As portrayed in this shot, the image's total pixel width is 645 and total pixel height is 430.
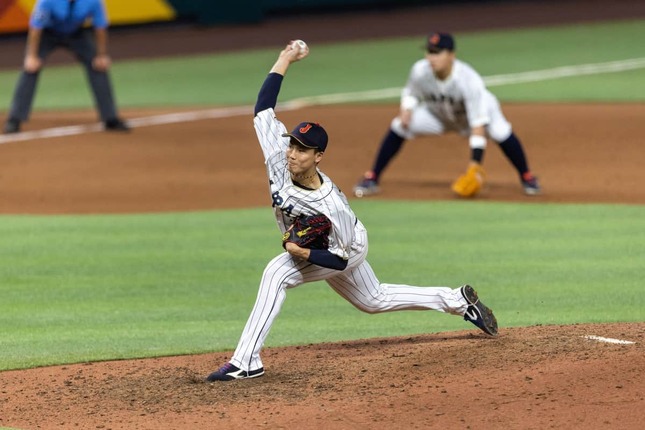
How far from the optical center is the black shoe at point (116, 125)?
16109 millimetres

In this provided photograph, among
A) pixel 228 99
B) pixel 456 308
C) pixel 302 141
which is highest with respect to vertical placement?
pixel 302 141

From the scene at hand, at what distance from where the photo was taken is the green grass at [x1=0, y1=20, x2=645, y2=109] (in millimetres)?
18906

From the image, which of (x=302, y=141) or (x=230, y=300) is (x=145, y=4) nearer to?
(x=230, y=300)

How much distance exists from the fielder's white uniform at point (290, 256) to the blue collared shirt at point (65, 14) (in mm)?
8901

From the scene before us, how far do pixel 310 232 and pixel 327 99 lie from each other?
40.0ft

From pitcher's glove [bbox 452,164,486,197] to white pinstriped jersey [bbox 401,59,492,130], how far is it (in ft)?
1.44

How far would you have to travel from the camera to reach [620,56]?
2147 centimetres

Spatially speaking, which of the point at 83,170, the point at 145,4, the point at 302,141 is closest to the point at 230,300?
the point at 302,141

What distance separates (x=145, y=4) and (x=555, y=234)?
15.0 metres

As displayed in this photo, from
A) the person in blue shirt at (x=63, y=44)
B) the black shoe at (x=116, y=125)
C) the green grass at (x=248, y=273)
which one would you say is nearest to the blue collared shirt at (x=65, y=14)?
the person in blue shirt at (x=63, y=44)

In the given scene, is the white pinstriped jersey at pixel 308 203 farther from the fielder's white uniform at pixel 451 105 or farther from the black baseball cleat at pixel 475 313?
the fielder's white uniform at pixel 451 105

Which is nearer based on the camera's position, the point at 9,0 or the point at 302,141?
the point at 302,141

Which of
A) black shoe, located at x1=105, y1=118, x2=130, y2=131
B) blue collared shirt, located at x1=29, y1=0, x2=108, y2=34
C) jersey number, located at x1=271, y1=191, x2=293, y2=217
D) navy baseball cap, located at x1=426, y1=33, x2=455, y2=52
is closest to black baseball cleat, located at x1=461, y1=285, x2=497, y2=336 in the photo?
Answer: jersey number, located at x1=271, y1=191, x2=293, y2=217

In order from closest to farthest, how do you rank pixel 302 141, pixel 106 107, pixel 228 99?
pixel 302 141 → pixel 106 107 → pixel 228 99
